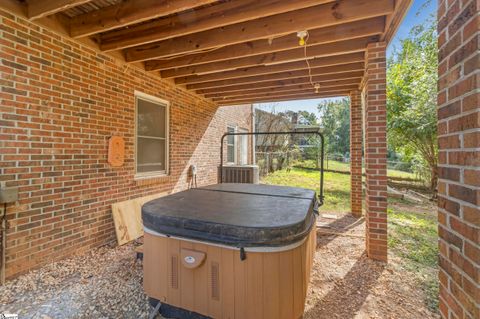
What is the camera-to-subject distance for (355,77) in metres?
4.18

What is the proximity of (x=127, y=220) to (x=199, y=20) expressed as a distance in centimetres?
295

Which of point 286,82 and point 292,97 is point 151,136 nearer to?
point 286,82

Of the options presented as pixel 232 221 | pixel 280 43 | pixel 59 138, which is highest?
pixel 280 43

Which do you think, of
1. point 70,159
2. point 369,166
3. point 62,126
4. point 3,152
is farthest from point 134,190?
point 369,166

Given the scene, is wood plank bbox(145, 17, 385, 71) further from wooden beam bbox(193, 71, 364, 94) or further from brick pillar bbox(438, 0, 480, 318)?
brick pillar bbox(438, 0, 480, 318)

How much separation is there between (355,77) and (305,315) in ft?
12.8

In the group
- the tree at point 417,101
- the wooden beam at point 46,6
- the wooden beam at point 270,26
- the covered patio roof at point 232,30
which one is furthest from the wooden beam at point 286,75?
the tree at point 417,101

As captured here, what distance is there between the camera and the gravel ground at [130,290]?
194 cm

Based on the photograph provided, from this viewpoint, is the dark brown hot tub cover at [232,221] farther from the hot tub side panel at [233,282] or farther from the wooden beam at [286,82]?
the wooden beam at [286,82]

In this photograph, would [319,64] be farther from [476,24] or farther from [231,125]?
[231,125]

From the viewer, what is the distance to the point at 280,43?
311cm

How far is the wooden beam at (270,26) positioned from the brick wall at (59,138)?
0.72m

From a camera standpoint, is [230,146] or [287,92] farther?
[230,146]

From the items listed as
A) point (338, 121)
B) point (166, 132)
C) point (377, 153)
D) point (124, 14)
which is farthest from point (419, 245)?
point (338, 121)
